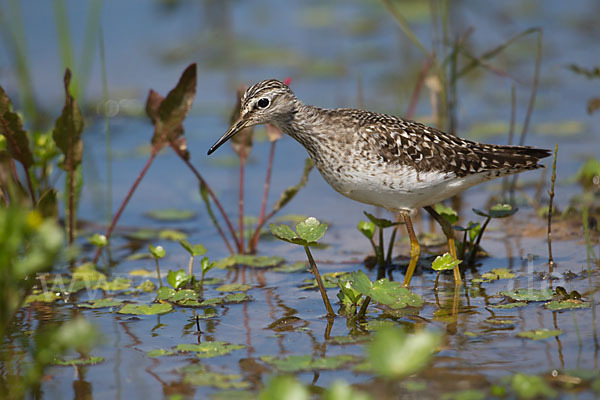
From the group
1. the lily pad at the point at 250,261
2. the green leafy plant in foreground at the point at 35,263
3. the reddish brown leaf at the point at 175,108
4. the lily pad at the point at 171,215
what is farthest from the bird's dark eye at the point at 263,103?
the green leafy plant in foreground at the point at 35,263

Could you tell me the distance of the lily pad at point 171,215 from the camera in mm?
9727

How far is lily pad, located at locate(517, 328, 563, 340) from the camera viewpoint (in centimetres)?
546

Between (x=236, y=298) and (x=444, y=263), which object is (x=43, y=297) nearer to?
(x=236, y=298)

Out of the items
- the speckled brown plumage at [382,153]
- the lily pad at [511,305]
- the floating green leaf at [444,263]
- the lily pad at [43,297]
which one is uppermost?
the speckled brown plumage at [382,153]

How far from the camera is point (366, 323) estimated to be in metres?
6.02

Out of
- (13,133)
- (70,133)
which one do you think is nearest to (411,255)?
(70,133)

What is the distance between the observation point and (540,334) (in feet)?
18.0

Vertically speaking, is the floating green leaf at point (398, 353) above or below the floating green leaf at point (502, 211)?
below

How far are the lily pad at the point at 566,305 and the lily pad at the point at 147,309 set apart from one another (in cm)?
290

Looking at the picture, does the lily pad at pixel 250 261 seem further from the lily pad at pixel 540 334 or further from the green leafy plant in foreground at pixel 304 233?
the lily pad at pixel 540 334

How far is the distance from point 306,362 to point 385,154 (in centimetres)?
221

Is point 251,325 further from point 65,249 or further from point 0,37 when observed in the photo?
point 0,37

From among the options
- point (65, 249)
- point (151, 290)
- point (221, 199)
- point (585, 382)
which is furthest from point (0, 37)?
point (585, 382)

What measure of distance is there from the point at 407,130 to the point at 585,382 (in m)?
2.96
